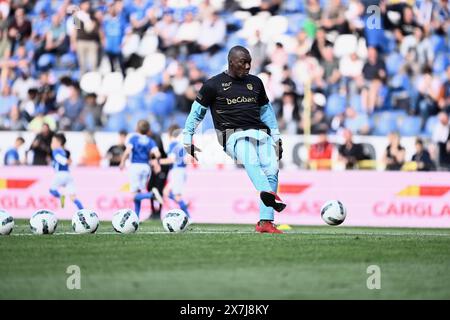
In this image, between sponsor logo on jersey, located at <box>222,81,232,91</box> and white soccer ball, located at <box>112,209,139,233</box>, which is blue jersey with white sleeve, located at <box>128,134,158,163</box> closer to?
white soccer ball, located at <box>112,209,139,233</box>

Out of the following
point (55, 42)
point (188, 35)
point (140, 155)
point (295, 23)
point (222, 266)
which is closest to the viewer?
point (222, 266)

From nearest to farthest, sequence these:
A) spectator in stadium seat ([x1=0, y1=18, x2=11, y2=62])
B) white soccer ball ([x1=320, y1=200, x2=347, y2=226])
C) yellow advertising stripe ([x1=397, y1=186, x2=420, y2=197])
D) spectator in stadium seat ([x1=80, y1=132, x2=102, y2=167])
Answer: white soccer ball ([x1=320, y1=200, x2=347, y2=226]) < yellow advertising stripe ([x1=397, y1=186, x2=420, y2=197]) < spectator in stadium seat ([x1=80, y1=132, x2=102, y2=167]) < spectator in stadium seat ([x1=0, y1=18, x2=11, y2=62])

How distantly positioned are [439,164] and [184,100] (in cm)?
681

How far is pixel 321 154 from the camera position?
76.8ft

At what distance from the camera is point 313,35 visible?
25.7 metres

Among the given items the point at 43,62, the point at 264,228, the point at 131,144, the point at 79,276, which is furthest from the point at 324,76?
the point at 79,276

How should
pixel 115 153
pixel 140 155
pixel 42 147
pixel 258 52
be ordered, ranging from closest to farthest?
1. pixel 140 155
2. pixel 42 147
3. pixel 115 153
4. pixel 258 52

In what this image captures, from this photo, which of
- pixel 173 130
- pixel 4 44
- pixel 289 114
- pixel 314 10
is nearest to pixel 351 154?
pixel 289 114

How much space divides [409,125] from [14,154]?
10.0 metres

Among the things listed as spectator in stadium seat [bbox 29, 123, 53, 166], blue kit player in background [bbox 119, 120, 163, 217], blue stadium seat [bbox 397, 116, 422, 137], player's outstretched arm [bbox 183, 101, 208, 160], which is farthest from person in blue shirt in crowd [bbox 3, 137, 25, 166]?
player's outstretched arm [bbox 183, 101, 208, 160]

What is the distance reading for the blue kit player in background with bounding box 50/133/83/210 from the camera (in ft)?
73.8

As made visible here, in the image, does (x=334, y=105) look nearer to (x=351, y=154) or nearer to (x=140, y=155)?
(x=351, y=154)

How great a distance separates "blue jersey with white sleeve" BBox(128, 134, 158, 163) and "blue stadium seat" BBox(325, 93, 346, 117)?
15.8 feet
